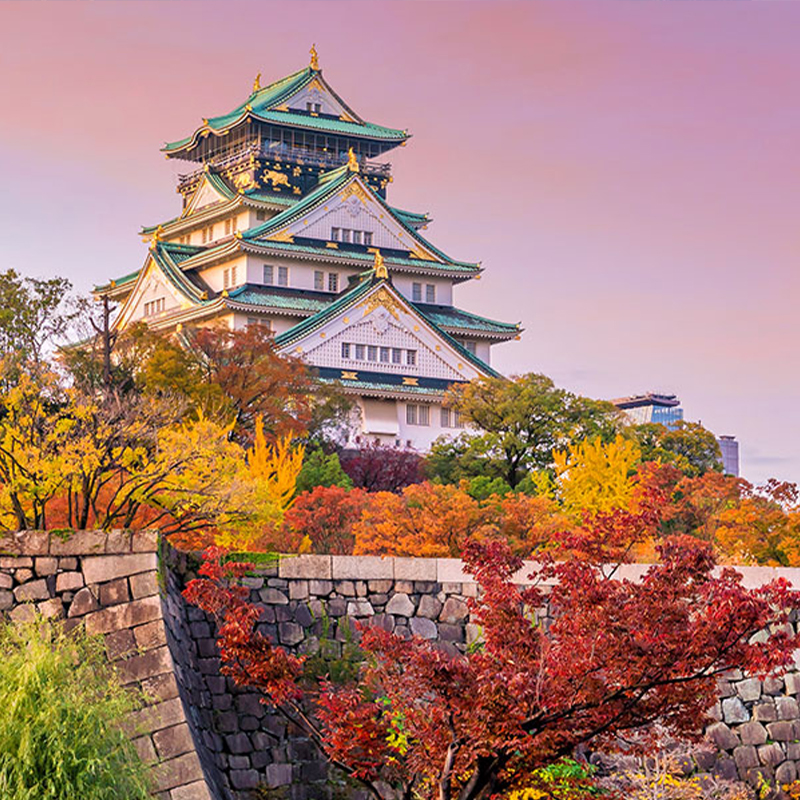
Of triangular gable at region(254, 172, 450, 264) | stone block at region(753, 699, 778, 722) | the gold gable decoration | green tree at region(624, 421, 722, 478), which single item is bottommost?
stone block at region(753, 699, 778, 722)

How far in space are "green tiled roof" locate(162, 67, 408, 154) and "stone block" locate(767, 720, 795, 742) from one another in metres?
45.6

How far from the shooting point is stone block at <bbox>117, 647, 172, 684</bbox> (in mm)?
14000

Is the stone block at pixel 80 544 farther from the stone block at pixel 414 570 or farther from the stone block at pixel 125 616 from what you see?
the stone block at pixel 414 570

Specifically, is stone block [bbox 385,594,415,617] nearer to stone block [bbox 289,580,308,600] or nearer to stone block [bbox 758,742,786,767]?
stone block [bbox 289,580,308,600]

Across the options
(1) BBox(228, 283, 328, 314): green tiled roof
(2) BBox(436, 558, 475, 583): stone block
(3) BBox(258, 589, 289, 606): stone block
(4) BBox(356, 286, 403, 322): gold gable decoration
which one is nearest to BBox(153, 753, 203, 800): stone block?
(3) BBox(258, 589, 289, 606): stone block

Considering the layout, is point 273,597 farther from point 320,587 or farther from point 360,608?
point 360,608

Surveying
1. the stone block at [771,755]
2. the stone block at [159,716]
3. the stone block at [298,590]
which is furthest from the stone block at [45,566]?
the stone block at [771,755]

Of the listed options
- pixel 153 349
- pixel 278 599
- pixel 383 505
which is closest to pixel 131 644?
pixel 278 599

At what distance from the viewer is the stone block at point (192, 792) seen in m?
13.4

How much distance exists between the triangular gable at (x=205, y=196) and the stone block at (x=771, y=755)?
1783 inches

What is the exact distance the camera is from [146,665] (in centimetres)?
1406

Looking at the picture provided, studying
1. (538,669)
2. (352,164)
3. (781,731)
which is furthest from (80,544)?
(352,164)

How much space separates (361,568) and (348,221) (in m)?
41.0

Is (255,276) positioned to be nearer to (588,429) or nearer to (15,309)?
(588,429)
